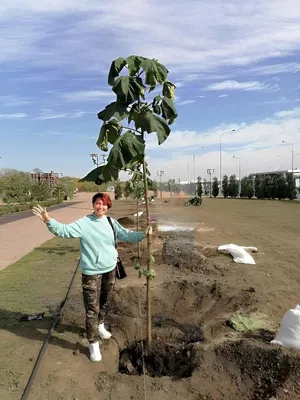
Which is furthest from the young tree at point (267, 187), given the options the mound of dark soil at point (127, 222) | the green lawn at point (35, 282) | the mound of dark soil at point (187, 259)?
the mound of dark soil at point (187, 259)

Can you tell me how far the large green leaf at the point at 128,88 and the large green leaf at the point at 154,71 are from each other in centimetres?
11

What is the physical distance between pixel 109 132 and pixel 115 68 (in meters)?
0.62

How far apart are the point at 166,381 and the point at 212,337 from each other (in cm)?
98

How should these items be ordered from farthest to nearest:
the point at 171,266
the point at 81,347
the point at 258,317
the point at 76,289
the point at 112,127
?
the point at 171,266, the point at 76,289, the point at 258,317, the point at 81,347, the point at 112,127

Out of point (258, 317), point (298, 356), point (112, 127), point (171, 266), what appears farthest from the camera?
point (171, 266)

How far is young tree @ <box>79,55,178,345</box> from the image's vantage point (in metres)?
3.85

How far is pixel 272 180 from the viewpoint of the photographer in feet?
192

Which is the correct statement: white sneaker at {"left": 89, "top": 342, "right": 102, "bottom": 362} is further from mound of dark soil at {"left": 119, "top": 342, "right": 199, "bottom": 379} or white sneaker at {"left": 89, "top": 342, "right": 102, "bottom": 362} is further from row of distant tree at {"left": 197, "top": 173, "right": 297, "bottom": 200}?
row of distant tree at {"left": 197, "top": 173, "right": 297, "bottom": 200}

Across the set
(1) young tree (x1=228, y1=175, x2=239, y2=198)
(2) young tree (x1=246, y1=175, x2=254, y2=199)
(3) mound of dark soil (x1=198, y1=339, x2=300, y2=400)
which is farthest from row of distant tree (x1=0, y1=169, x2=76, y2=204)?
(3) mound of dark soil (x1=198, y1=339, x2=300, y2=400)

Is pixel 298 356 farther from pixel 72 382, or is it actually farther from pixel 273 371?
pixel 72 382

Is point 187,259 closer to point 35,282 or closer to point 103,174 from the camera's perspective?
point 35,282

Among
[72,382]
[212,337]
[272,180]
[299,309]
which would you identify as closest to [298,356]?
[299,309]

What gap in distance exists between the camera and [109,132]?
400 centimetres

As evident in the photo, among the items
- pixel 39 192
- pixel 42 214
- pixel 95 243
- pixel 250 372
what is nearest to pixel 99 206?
pixel 95 243
